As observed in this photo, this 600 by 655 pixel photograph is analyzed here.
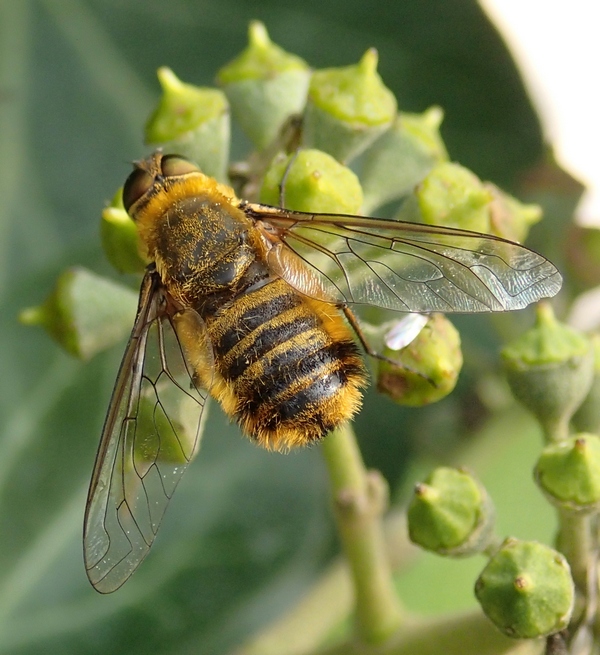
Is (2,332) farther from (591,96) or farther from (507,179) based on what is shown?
(591,96)


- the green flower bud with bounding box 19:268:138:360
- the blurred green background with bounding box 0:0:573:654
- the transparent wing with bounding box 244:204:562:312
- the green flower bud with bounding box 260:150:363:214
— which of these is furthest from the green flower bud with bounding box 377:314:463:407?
the blurred green background with bounding box 0:0:573:654

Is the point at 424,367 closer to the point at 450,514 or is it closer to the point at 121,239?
the point at 450,514

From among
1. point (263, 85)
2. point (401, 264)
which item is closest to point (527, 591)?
point (401, 264)

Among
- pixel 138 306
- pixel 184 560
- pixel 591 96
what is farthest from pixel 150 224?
pixel 591 96

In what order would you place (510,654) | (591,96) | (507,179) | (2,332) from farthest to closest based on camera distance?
(591,96) → (507,179) → (2,332) → (510,654)

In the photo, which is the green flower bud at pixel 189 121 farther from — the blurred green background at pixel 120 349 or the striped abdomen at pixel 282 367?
the blurred green background at pixel 120 349

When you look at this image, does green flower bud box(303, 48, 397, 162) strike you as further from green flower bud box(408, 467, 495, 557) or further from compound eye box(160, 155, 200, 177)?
green flower bud box(408, 467, 495, 557)

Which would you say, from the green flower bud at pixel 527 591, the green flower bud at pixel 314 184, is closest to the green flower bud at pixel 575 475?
the green flower bud at pixel 527 591
